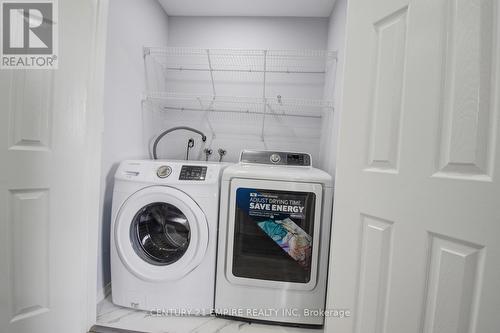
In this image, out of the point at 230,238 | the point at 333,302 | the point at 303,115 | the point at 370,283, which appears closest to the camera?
the point at 370,283

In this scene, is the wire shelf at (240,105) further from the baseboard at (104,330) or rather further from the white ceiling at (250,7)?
the baseboard at (104,330)

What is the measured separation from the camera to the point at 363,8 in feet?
2.77

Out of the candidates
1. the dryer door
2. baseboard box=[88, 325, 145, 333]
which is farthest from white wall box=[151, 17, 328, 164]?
baseboard box=[88, 325, 145, 333]

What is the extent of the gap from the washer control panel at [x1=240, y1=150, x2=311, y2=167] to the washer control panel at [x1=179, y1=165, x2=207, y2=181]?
49 centimetres

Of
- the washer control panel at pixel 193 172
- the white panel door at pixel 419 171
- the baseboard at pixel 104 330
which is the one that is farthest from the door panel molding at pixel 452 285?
the baseboard at pixel 104 330

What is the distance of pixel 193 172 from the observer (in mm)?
1315

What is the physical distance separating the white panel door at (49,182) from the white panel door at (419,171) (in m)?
1.24

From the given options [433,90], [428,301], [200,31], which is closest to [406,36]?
[433,90]

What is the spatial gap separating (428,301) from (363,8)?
1084 millimetres

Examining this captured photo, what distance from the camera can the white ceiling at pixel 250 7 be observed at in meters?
1.94

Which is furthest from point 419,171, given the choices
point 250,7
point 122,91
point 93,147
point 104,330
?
point 250,7

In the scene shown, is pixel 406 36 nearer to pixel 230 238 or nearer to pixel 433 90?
pixel 433 90

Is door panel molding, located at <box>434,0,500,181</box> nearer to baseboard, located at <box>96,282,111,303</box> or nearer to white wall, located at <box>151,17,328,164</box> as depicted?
white wall, located at <box>151,17,328,164</box>

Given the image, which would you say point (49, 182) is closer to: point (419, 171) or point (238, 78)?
point (419, 171)
